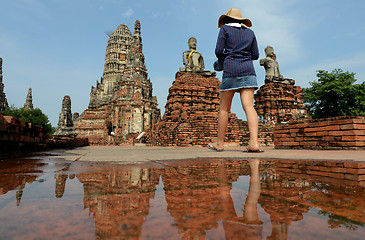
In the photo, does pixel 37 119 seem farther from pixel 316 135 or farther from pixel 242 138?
pixel 316 135

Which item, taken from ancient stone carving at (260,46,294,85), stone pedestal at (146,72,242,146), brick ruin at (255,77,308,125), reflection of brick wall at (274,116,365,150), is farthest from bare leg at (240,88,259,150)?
ancient stone carving at (260,46,294,85)

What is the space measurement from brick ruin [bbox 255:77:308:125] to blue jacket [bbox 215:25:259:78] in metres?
10.3

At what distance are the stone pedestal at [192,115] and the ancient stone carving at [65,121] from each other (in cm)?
587

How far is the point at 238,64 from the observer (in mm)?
3641

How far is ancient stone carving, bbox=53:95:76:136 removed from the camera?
13989 mm

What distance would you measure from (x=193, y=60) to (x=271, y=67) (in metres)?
5.36

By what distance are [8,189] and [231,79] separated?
3224mm

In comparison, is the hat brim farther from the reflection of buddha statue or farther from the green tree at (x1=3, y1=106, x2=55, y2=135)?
the green tree at (x1=3, y1=106, x2=55, y2=135)

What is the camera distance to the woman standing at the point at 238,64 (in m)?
3.59

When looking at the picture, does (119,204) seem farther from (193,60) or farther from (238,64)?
(193,60)

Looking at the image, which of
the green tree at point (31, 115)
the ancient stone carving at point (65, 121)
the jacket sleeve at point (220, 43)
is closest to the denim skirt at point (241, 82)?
the jacket sleeve at point (220, 43)

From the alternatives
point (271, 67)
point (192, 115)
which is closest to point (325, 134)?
point (192, 115)

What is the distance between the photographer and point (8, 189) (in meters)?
0.93

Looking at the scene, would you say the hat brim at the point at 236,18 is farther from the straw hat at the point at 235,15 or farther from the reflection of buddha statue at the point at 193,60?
the reflection of buddha statue at the point at 193,60
